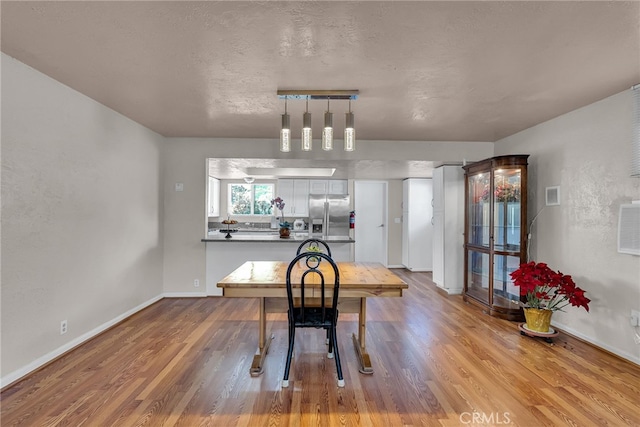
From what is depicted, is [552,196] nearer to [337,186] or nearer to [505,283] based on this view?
[505,283]

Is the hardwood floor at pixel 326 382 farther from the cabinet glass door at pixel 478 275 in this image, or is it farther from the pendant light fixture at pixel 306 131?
the pendant light fixture at pixel 306 131

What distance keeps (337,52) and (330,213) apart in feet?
15.0

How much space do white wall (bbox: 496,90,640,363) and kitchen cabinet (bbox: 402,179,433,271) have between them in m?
2.83

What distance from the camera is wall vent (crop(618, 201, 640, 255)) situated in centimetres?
256

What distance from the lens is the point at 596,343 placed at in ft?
9.53

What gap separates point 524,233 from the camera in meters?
3.57

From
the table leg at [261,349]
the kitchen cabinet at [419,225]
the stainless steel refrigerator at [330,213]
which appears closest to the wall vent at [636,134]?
the table leg at [261,349]

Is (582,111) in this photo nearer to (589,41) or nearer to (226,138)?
(589,41)

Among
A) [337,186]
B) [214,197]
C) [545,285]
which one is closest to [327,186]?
[337,186]

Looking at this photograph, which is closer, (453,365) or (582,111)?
(453,365)

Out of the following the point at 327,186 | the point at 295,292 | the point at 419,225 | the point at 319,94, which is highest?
the point at 319,94

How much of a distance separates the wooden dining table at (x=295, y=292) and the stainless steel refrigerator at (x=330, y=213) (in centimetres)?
349

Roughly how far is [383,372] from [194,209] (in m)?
3.31

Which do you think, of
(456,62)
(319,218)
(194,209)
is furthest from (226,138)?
(456,62)
